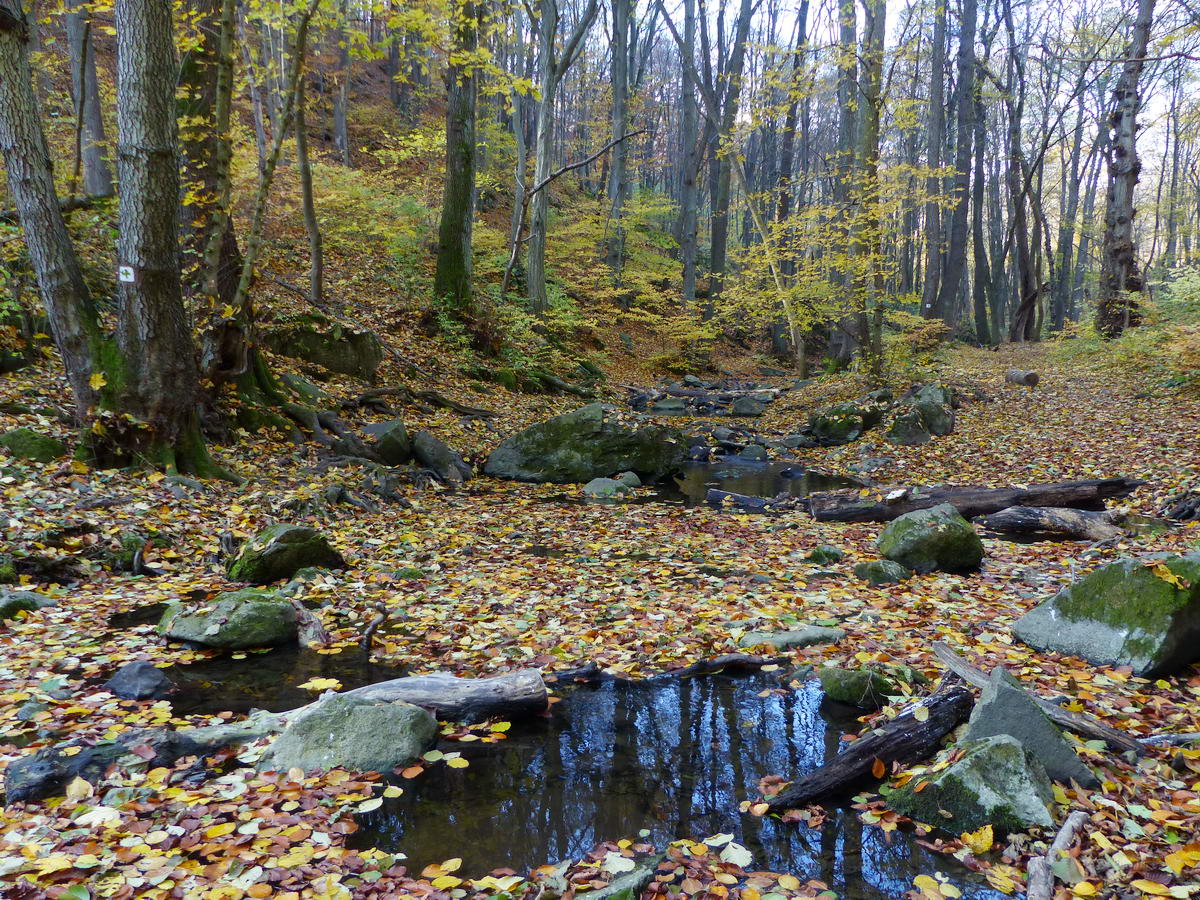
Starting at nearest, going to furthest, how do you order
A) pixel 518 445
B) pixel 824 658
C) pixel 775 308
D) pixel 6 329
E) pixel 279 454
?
pixel 824 658 < pixel 6 329 < pixel 279 454 < pixel 518 445 < pixel 775 308

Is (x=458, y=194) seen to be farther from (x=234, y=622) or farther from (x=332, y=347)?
(x=234, y=622)

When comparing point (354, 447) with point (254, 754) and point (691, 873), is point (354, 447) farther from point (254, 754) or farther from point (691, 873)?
point (691, 873)

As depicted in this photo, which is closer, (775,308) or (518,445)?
(518,445)

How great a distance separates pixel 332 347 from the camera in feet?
43.5

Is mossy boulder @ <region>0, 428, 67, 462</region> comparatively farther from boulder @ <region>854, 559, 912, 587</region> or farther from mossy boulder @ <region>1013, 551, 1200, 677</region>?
mossy boulder @ <region>1013, 551, 1200, 677</region>

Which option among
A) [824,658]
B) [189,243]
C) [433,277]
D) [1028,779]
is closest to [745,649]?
[824,658]

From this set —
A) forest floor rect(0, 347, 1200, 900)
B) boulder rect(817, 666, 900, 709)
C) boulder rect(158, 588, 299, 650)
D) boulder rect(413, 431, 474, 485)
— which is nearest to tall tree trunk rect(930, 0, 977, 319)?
forest floor rect(0, 347, 1200, 900)

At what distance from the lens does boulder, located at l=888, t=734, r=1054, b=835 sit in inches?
125

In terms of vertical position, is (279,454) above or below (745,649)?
above

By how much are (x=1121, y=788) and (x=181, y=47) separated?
12.0 meters

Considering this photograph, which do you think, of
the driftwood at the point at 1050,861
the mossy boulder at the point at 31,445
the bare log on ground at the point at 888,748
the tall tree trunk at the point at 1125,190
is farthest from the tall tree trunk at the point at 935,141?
the mossy boulder at the point at 31,445

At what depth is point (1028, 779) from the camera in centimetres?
321

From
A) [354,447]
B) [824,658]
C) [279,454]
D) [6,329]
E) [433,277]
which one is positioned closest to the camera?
[824,658]

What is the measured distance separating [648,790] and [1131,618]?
3.34m
